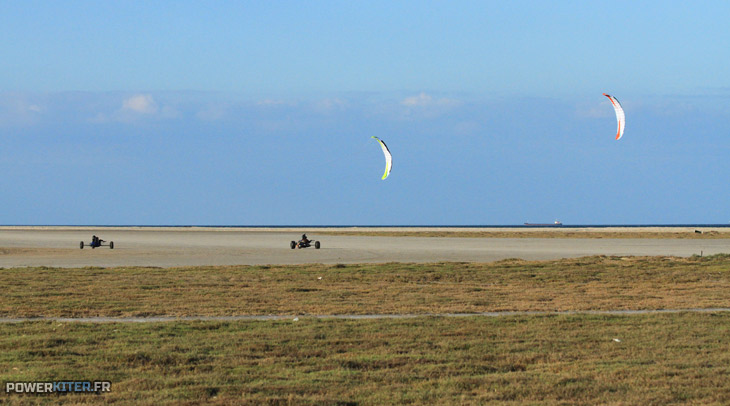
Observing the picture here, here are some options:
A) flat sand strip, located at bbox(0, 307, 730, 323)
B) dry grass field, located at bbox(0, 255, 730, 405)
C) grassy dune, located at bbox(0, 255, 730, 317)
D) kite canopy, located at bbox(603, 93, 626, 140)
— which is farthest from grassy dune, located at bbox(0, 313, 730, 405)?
kite canopy, located at bbox(603, 93, 626, 140)

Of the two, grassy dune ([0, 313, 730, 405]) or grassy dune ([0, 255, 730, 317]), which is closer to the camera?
grassy dune ([0, 313, 730, 405])

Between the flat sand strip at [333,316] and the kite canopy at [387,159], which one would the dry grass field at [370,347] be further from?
the kite canopy at [387,159]

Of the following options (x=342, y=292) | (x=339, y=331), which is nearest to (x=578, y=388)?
(x=339, y=331)

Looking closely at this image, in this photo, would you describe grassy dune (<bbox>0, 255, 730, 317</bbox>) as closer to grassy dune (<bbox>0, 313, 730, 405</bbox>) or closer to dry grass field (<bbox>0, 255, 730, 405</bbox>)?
dry grass field (<bbox>0, 255, 730, 405</bbox>)

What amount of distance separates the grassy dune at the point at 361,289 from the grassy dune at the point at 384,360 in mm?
2918

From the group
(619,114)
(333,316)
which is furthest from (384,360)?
(619,114)

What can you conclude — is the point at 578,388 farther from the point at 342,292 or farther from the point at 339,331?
the point at 342,292

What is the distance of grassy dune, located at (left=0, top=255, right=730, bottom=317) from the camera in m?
18.6

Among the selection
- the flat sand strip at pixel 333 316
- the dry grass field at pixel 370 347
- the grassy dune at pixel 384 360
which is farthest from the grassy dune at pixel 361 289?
the grassy dune at pixel 384 360

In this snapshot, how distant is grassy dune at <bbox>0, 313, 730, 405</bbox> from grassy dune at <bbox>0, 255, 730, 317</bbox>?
2918 millimetres

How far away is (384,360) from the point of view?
11.6 m

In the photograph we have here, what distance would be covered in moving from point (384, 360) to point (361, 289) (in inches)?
473

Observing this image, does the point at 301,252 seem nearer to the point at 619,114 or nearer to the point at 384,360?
the point at 619,114

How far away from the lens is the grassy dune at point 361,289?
18578 millimetres
